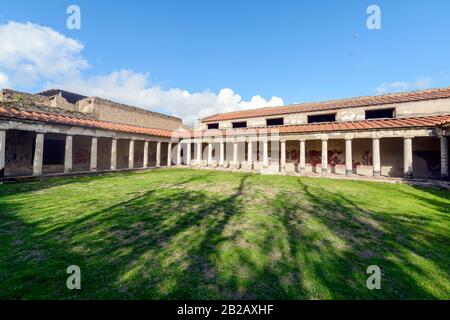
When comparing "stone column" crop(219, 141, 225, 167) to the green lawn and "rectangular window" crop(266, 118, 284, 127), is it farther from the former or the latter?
the green lawn

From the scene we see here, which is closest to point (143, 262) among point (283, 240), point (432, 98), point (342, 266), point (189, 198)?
point (283, 240)

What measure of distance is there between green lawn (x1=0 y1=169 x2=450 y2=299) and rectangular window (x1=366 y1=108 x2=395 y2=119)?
1365 centimetres

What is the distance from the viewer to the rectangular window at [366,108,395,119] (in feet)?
58.0

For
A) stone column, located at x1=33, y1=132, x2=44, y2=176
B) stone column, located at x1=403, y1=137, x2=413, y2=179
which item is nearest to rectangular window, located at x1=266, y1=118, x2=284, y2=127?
stone column, located at x1=403, y1=137, x2=413, y2=179

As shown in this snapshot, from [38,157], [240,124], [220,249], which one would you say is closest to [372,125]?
[240,124]

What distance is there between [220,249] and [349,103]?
20656 millimetres

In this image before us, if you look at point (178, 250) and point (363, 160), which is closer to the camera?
point (178, 250)

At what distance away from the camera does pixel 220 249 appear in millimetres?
3947

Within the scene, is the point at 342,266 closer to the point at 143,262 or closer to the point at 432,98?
the point at 143,262

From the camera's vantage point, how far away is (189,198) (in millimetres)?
8102

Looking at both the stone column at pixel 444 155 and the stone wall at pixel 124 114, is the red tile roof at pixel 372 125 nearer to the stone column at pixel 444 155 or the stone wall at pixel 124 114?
the stone column at pixel 444 155

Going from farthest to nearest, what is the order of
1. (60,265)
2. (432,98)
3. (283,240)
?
(432,98)
(283,240)
(60,265)
